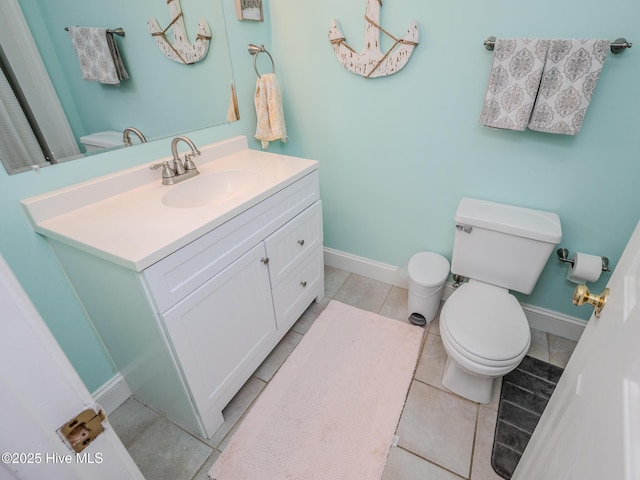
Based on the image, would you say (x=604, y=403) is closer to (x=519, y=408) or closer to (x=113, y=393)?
(x=519, y=408)

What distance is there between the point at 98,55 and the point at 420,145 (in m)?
1.41

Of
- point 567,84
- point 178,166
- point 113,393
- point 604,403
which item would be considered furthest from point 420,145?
point 113,393

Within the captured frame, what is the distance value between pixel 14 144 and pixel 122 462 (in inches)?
40.6

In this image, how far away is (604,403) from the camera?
0.46 meters

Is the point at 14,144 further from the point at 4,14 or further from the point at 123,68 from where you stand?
the point at 123,68

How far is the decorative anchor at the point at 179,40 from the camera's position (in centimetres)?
134

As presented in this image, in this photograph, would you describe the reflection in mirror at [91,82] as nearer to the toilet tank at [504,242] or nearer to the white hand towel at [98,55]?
the white hand towel at [98,55]

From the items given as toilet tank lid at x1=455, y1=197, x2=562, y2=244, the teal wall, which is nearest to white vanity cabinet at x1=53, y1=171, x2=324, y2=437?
the teal wall

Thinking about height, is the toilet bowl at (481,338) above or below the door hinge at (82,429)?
below

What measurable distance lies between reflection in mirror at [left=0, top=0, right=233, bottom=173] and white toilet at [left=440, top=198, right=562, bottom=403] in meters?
1.42

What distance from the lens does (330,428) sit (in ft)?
4.36

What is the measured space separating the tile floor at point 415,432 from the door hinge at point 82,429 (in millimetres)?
991

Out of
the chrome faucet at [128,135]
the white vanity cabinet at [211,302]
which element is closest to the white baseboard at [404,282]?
the white vanity cabinet at [211,302]

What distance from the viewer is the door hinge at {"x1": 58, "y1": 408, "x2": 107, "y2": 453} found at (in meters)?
0.41
